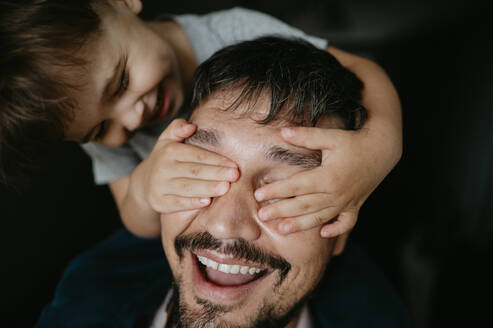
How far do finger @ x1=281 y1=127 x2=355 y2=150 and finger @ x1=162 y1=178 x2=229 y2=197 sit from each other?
0.17 meters

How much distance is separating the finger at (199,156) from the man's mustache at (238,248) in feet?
0.52

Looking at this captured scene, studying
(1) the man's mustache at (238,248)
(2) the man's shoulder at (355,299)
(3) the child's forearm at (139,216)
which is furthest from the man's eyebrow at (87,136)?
(2) the man's shoulder at (355,299)

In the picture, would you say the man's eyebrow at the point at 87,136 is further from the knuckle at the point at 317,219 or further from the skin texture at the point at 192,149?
the knuckle at the point at 317,219

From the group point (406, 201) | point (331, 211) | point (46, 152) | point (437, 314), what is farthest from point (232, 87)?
point (437, 314)

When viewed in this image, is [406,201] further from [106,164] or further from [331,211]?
[106,164]

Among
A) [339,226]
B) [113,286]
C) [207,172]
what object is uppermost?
[207,172]

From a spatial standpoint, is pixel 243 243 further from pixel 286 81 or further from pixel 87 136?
pixel 87 136

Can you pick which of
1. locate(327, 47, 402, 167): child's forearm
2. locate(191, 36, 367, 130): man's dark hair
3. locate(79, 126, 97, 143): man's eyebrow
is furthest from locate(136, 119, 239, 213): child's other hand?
locate(327, 47, 402, 167): child's forearm

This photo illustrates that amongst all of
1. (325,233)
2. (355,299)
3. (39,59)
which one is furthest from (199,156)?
(355,299)

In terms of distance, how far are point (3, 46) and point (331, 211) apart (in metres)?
0.85

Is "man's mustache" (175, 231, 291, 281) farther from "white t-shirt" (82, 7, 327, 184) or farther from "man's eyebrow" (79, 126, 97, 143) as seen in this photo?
"white t-shirt" (82, 7, 327, 184)

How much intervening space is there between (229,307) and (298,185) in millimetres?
338

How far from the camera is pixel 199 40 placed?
1334 millimetres

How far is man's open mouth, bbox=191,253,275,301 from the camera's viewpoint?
83cm
